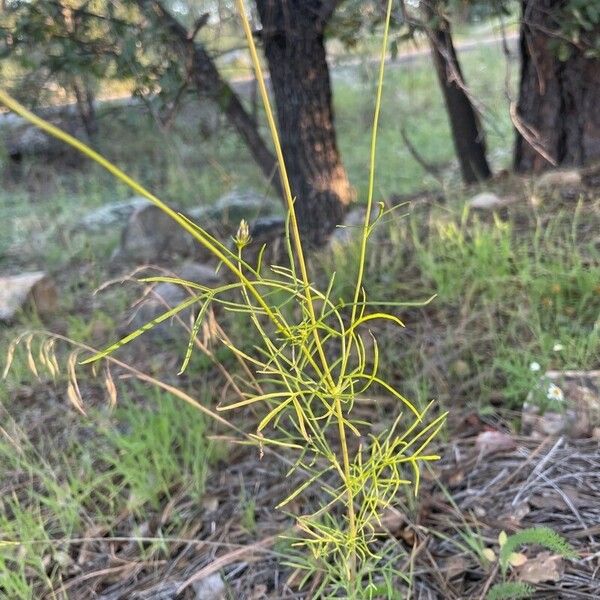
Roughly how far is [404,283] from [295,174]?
1089mm

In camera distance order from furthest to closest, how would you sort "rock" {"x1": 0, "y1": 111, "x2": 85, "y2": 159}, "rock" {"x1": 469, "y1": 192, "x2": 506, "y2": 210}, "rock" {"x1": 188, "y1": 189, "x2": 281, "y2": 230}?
"rock" {"x1": 0, "y1": 111, "x2": 85, "y2": 159} → "rock" {"x1": 188, "y1": 189, "x2": 281, "y2": 230} → "rock" {"x1": 469, "y1": 192, "x2": 506, "y2": 210}

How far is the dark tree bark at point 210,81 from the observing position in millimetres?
3164

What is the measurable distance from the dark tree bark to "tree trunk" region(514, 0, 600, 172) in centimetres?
141

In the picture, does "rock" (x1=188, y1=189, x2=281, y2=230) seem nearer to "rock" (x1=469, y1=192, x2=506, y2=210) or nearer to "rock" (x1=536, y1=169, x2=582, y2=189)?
"rock" (x1=469, y1=192, x2=506, y2=210)

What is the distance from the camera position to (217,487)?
2062 millimetres

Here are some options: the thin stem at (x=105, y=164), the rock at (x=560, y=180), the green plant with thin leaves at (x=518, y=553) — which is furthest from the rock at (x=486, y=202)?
the thin stem at (x=105, y=164)

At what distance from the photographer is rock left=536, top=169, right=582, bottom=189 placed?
3174 millimetres

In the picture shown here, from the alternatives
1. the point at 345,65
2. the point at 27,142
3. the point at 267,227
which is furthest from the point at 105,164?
the point at 27,142

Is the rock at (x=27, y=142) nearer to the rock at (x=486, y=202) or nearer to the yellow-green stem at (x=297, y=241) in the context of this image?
the rock at (x=486, y=202)

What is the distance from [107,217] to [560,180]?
372 centimetres

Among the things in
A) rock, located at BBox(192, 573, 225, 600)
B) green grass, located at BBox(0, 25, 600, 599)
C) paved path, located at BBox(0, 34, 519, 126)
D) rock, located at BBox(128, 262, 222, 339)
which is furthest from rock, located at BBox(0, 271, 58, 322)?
rock, located at BBox(192, 573, 225, 600)

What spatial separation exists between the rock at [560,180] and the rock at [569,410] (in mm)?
1438

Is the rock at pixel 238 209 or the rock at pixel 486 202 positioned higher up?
the rock at pixel 486 202

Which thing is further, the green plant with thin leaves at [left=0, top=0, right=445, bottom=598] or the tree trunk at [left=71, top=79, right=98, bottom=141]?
the tree trunk at [left=71, top=79, right=98, bottom=141]
